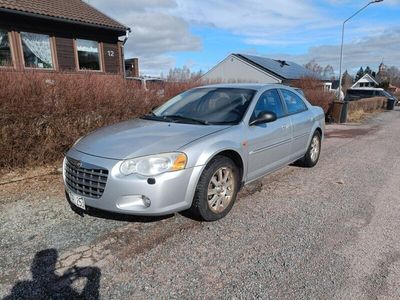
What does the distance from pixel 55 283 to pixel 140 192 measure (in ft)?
3.43

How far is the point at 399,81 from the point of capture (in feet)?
356

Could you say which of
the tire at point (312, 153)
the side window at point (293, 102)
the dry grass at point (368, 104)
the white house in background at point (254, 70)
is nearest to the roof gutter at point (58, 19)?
the side window at point (293, 102)

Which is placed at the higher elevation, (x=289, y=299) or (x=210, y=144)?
(x=210, y=144)

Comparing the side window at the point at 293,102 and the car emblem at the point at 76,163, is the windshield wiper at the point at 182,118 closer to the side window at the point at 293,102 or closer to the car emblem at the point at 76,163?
the car emblem at the point at 76,163

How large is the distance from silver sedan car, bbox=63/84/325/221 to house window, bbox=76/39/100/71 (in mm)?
10429

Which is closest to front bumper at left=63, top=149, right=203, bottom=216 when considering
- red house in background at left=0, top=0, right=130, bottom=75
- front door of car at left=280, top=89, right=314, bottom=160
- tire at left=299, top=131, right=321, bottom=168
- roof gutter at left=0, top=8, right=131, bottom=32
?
front door of car at left=280, top=89, right=314, bottom=160

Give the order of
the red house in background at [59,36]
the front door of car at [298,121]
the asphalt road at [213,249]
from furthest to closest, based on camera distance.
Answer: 1. the red house in background at [59,36]
2. the front door of car at [298,121]
3. the asphalt road at [213,249]

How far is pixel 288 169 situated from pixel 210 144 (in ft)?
10.0

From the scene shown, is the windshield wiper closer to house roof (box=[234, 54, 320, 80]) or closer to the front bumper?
Answer: the front bumper

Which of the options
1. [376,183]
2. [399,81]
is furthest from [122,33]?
[399,81]

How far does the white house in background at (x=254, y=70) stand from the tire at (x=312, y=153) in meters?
28.7

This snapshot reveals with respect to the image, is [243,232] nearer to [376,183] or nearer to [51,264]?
[51,264]

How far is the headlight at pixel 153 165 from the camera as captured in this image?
3350 mm

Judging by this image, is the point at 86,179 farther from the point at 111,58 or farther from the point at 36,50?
the point at 111,58
